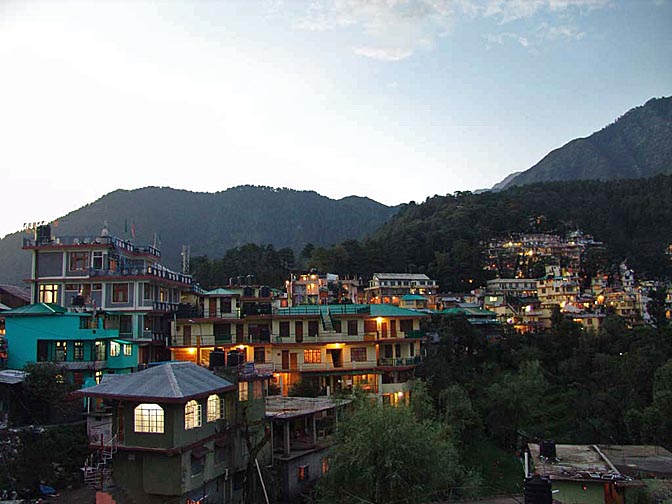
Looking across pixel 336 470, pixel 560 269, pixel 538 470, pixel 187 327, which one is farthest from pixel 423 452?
pixel 560 269

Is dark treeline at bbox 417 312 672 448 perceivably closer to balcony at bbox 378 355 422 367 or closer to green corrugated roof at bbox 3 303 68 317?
balcony at bbox 378 355 422 367

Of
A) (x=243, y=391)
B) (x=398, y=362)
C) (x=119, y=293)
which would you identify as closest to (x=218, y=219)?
(x=119, y=293)

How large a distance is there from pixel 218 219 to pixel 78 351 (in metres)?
115

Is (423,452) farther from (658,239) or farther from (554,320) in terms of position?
(658,239)

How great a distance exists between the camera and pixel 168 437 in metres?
18.4

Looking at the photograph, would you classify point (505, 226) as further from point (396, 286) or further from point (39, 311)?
point (39, 311)

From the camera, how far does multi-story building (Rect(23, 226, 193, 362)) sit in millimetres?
34969

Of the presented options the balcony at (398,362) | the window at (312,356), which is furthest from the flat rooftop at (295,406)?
the balcony at (398,362)

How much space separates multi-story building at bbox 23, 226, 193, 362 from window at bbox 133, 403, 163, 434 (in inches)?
641

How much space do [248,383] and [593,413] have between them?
A: 26.4 metres

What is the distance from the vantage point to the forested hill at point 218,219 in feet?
348

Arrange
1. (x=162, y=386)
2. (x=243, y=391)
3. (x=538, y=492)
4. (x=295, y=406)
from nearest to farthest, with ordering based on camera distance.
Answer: (x=538, y=492) < (x=162, y=386) < (x=243, y=391) < (x=295, y=406)

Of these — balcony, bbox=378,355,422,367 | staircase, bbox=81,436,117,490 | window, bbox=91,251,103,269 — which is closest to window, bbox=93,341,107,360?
window, bbox=91,251,103,269

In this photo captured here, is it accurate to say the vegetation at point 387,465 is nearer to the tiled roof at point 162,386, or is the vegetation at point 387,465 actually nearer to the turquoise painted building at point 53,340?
the tiled roof at point 162,386
